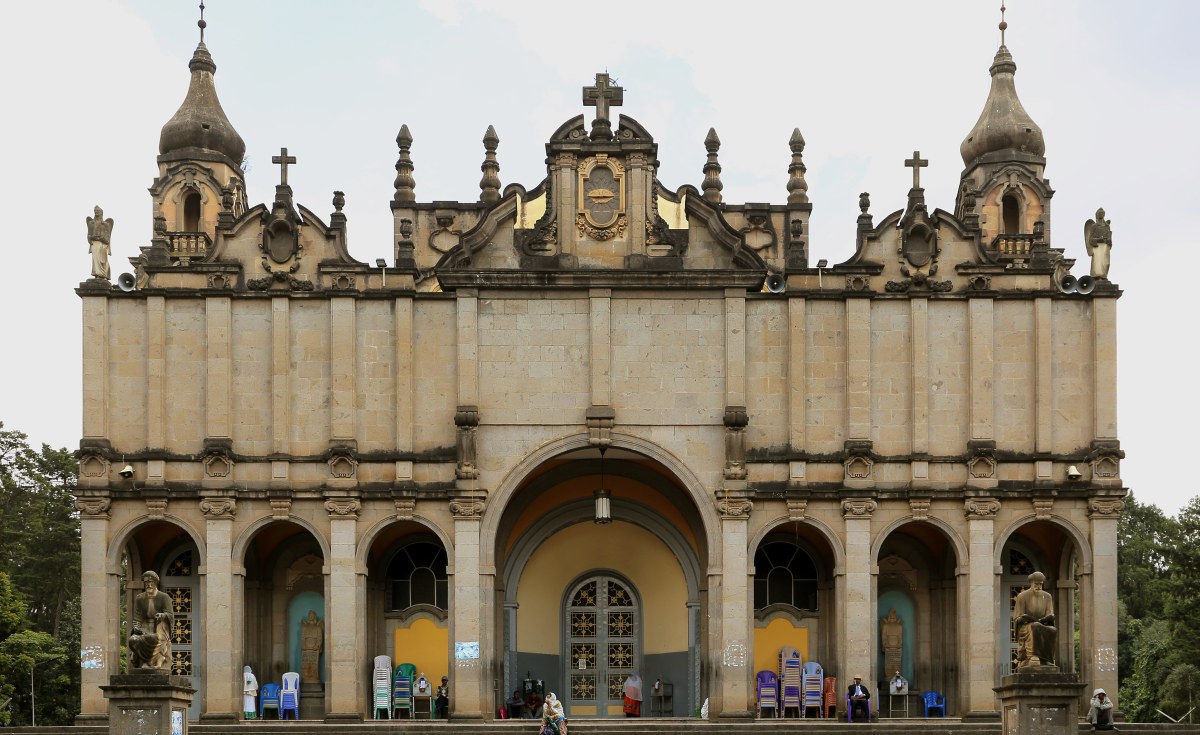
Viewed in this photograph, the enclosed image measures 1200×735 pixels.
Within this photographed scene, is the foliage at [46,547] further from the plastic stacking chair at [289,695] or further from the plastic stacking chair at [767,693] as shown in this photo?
the plastic stacking chair at [767,693]

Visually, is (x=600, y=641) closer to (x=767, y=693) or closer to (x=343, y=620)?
(x=767, y=693)

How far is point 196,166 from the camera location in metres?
47.7

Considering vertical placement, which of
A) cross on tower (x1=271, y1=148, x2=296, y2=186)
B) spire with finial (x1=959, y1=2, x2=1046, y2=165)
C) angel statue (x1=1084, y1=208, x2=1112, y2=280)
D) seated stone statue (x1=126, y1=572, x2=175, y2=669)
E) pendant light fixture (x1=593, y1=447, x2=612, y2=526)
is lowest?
seated stone statue (x1=126, y1=572, x2=175, y2=669)

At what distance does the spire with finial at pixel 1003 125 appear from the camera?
1857 inches

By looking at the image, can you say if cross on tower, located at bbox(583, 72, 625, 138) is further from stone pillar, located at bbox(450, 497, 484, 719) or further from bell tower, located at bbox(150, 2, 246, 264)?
bell tower, located at bbox(150, 2, 246, 264)

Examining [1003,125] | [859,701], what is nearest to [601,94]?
[1003,125]

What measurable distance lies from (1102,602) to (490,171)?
18679mm

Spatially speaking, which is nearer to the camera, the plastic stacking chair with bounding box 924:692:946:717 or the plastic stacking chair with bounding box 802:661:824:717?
the plastic stacking chair with bounding box 802:661:824:717

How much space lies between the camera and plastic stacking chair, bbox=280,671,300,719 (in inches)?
1517

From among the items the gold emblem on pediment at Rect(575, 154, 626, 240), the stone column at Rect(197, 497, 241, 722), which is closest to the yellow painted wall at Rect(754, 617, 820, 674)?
the gold emblem on pediment at Rect(575, 154, 626, 240)

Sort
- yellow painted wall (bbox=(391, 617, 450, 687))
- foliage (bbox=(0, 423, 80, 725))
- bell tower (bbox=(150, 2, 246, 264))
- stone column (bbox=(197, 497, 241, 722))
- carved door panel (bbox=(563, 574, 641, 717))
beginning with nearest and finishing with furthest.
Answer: stone column (bbox=(197, 497, 241, 722))
yellow painted wall (bbox=(391, 617, 450, 687))
carved door panel (bbox=(563, 574, 641, 717))
bell tower (bbox=(150, 2, 246, 264))
foliage (bbox=(0, 423, 80, 725))

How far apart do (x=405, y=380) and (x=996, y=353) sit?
1282 cm

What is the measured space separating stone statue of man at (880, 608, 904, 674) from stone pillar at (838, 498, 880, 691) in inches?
63.2

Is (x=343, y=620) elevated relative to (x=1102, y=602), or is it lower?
lower
